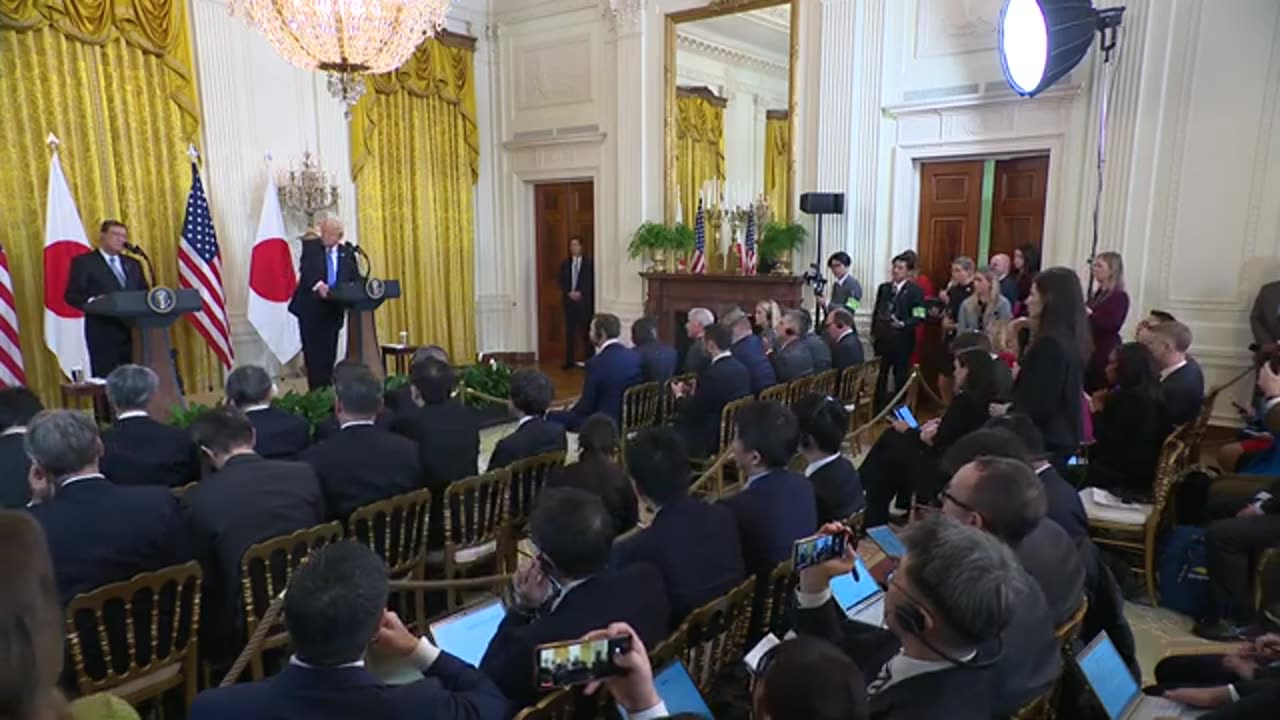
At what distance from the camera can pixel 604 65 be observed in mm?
9398

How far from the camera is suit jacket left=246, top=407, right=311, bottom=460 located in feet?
11.6

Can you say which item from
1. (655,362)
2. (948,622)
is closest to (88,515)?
(948,622)

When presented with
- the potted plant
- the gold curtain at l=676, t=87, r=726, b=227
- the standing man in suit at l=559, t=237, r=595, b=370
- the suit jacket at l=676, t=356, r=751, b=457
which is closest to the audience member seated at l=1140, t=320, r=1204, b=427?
the suit jacket at l=676, t=356, r=751, b=457

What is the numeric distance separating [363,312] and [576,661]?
6078 millimetres

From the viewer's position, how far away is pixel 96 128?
6.74 meters

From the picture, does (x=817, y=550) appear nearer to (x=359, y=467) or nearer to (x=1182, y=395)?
(x=359, y=467)

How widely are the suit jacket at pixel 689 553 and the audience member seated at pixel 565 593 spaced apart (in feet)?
0.67

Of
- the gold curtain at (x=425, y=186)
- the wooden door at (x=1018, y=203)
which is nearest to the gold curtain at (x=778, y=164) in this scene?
the wooden door at (x=1018, y=203)

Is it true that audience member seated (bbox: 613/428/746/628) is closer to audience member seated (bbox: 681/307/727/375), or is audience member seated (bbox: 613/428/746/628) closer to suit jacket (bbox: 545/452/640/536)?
suit jacket (bbox: 545/452/640/536)

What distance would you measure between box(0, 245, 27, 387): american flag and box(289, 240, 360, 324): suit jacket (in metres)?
1.96

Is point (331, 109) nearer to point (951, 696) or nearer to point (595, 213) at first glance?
point (595, 213)

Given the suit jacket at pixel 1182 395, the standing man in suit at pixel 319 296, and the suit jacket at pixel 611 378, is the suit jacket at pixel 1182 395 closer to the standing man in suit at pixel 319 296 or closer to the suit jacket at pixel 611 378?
the suit jacket at pixel 611 378

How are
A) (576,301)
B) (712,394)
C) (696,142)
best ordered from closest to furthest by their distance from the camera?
(712,394)
(696,142)
(576,301)

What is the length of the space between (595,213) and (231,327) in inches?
168
